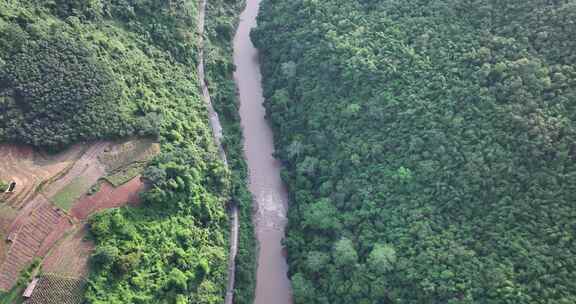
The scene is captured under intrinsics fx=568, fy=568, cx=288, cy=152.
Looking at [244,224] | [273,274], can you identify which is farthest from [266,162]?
[273,274]

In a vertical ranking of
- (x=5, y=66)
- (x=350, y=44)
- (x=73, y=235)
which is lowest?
(x=73, y=235)

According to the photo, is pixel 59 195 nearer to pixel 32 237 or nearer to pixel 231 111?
pixel 32 237

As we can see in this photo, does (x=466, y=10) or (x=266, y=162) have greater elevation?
(x=466, y=10)

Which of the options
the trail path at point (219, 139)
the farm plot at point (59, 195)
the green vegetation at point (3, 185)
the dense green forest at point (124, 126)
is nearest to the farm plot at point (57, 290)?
the farm plot at point (59, 195)

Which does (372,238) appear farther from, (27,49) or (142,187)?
(27,49)


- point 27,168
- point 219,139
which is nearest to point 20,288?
point 27,168

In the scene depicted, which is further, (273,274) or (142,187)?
(273,274)

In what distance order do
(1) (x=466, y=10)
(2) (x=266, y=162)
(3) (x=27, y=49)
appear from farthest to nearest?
(2) (x=266, y=162) → (1) (x=466, y=10) → (3) (x=27, y=49)
